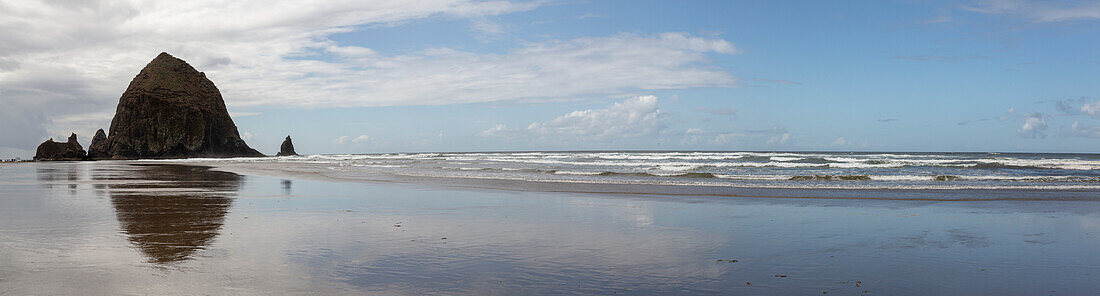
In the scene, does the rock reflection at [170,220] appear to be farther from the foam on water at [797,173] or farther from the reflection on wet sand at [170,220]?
the foam on water at [797,173]

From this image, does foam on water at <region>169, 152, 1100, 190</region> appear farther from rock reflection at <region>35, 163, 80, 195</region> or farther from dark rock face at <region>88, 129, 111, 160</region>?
dark rock face at <region>88, 129, 111, 160</region>

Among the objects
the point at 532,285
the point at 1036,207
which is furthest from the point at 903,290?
the point at 1036,207

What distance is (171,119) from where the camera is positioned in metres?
98.6

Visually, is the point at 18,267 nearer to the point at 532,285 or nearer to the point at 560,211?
the point at 532,285

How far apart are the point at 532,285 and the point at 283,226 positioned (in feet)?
16.7

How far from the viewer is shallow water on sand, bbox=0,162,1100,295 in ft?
16.6

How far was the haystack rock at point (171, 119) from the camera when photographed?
309 ft

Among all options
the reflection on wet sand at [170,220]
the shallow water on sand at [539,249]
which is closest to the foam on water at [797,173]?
the shallow water on sand at [539,249]

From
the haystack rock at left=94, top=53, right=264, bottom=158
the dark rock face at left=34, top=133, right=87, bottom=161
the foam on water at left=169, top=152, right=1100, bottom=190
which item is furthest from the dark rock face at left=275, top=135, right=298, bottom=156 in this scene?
the foam on water at left=169, top=152, right=1100, bottom=190

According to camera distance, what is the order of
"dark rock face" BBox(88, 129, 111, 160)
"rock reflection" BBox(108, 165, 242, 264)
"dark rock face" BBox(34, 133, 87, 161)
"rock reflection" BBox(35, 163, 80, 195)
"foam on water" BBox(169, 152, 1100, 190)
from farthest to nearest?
"dark rock face" BBox(88, 129, 111, 160), "dark rock face" BBox(34, 133, 87, 161), "foam on water" BBox(169, 152, 1100, 190), "rock reflection" BBox(35, 163, 80, 195), "rock reflection" BBox(108, 165, 242, 264)

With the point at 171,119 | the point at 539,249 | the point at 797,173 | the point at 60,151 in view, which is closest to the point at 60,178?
the point at 539,249

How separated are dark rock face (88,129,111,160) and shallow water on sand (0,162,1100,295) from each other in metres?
97.4

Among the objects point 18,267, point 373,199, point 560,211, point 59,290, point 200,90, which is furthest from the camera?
point 200,90

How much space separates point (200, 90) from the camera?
10888 cm
